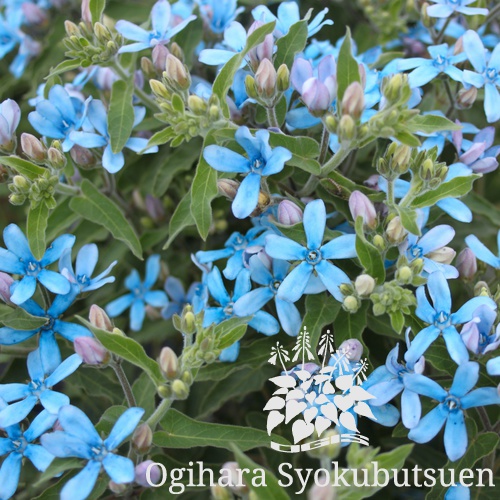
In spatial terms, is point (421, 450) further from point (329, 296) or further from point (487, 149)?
point (487, 149)

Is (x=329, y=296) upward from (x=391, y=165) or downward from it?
downward

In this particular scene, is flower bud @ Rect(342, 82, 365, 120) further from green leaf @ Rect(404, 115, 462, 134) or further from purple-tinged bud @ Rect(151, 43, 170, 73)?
purple-tinged bud @ Rect(151, 43, 170, 73)

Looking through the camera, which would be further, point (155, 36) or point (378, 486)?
point (155, 36)

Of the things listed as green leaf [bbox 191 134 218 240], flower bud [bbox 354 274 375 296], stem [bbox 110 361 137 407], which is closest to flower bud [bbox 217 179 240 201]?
green leaf [bbox 191 134 218 240]

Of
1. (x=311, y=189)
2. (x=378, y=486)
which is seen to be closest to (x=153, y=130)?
(x=311, y=189)

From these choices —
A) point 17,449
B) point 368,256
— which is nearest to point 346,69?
point 368,256

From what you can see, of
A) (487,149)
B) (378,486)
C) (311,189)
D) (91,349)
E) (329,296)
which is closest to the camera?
(378,486)
